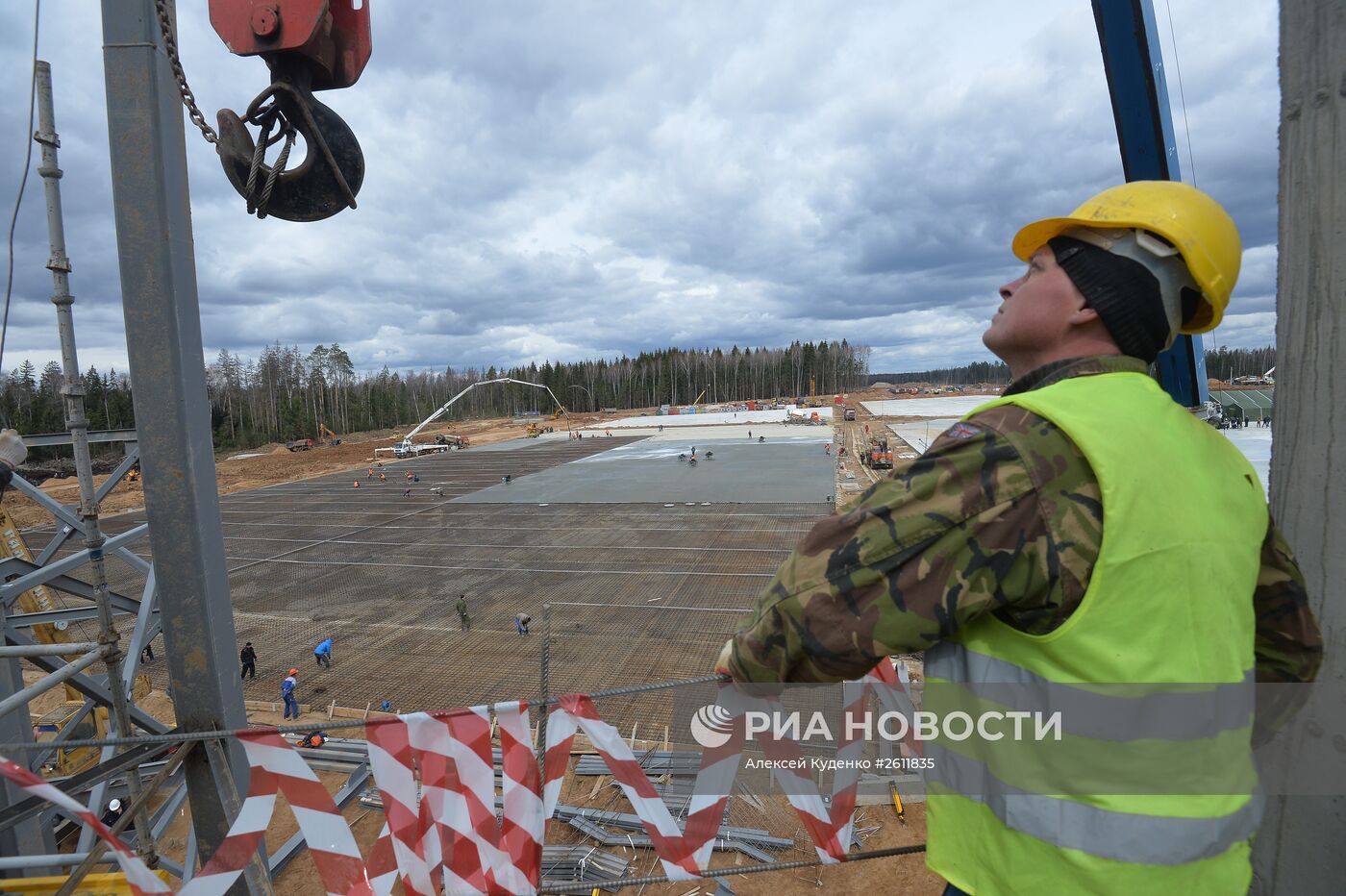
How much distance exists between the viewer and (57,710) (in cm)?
1059

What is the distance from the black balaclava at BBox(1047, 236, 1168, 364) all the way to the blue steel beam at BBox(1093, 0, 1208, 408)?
3.60 meters

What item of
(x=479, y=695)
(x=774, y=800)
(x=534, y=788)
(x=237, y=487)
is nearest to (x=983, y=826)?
(x=534, y=788)

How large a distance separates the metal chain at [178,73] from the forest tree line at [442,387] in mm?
70700

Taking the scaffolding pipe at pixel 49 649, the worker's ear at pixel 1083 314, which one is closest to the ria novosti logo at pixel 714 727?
the worker's ear at pixel 1083 314

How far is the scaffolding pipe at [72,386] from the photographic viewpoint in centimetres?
325

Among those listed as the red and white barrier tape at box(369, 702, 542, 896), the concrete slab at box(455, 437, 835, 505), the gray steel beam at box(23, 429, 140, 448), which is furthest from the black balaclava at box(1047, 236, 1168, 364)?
the concrete slab at box(455, 437, 835, 505)

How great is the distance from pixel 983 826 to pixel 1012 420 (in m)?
0.89

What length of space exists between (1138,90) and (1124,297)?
4.08 metres

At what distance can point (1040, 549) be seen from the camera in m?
1.14

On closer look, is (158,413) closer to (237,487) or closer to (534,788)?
(534,788)

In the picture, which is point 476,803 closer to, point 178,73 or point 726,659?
point 726,659

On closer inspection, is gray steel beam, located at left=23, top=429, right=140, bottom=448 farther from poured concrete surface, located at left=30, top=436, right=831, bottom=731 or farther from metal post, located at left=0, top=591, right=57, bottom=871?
poured concrete surface, located at left=30, top=436, right=831, bottom=731

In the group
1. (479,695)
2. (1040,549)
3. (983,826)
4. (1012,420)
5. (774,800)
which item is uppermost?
(1012,420)

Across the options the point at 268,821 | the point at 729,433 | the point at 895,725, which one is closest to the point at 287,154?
the point at 268,821
